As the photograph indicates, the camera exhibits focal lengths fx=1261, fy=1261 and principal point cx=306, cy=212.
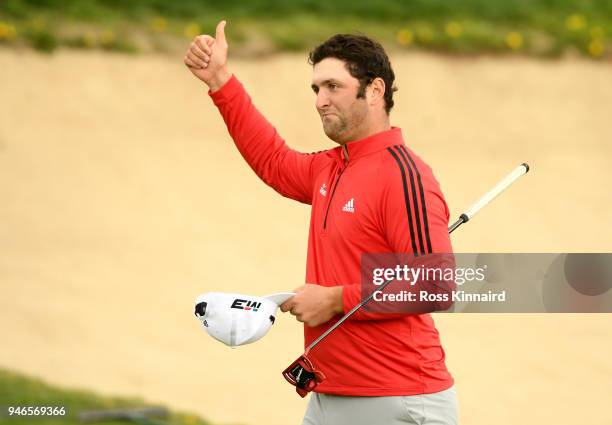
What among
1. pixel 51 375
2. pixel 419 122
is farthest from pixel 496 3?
pixel 51 375

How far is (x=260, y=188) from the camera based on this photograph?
1359 cm

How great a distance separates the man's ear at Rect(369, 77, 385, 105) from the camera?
4.82m

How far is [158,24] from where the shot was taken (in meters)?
14.9

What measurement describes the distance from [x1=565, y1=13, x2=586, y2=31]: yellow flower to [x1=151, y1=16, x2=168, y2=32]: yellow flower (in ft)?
16.5

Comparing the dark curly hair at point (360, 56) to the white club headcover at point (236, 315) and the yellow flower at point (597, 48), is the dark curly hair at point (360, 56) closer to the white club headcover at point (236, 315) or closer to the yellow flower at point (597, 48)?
the white club headcover at point (236, 315)

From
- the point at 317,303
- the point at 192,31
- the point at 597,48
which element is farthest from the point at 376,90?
the point at 597,48

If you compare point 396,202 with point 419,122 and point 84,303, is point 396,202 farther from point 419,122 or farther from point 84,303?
point 419,122

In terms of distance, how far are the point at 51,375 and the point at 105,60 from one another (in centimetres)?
575

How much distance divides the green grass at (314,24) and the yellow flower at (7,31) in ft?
0.04

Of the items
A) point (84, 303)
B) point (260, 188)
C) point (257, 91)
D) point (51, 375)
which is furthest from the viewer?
point (257, 91)

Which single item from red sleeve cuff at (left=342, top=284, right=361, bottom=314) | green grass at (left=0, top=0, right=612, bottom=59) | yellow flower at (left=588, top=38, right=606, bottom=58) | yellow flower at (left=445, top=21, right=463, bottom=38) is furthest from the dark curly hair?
yellow flower at (left=588, top=38, right=606, bottom=58)

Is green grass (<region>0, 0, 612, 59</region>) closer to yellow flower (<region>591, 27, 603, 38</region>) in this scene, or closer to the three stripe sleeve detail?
yellow flower (<region>591, 27, 603, 38</region>)

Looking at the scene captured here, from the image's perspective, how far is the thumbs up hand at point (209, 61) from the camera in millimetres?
5285

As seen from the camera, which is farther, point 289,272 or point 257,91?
point 257,91
